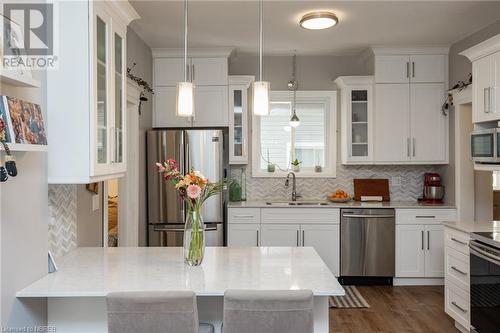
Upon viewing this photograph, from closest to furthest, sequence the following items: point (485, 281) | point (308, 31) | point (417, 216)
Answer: point (485, 281), point (308, 31), point (417, 216)

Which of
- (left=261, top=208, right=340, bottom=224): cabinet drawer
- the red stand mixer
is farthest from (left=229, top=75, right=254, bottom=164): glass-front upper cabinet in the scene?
the red stand mixer

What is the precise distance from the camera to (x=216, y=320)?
2.14 metres

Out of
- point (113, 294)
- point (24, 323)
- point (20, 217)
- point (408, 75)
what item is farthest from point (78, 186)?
point (408, 75)

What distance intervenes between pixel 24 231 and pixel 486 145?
10.3 ft

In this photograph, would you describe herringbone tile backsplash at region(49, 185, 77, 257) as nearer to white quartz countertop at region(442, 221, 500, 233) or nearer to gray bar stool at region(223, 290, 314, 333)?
gray bar stool at region(223, 290, 314, 333)

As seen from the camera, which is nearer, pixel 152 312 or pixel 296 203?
pixel 152 312

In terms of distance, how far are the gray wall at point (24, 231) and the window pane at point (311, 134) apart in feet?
12.1

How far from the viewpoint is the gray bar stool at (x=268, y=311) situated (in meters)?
1.75

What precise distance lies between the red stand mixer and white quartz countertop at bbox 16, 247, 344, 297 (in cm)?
282

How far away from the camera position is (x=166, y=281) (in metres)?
2.05

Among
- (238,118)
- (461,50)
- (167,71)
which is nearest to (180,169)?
(238,118)

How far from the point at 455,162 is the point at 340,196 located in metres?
1.28

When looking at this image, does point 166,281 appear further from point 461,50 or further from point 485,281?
point 461,50

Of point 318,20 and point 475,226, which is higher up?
point 318,20
